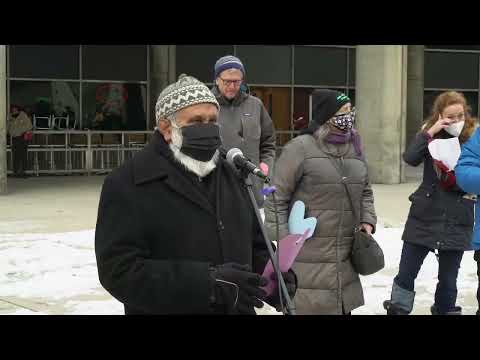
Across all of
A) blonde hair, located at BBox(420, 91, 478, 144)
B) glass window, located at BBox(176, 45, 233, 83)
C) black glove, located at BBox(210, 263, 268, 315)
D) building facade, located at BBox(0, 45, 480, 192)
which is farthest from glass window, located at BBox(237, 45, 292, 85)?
A: black glove, located at BBox(210, 263, 268, 315)

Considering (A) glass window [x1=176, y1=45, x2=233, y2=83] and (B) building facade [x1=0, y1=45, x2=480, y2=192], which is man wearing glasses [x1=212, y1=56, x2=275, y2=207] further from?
(A) glass window [x1=176, y1=45, x2=233, y2=83]

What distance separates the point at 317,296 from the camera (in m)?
4.71

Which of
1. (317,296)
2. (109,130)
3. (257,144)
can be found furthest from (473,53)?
(317,296)

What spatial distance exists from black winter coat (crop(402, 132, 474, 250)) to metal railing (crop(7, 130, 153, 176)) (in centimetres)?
1273

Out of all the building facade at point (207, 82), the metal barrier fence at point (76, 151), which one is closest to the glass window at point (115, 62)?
the building facade at point (207, 82)

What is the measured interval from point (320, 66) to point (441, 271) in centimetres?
1725

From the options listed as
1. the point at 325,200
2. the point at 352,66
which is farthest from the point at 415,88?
the point at 325,200

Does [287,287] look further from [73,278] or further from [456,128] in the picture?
[73,278]

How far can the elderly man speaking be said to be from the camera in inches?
109

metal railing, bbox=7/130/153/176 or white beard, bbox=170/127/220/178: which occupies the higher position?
white beard, bbox=170/127/220/178

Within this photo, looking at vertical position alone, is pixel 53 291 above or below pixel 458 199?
below

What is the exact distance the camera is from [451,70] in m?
24.3
